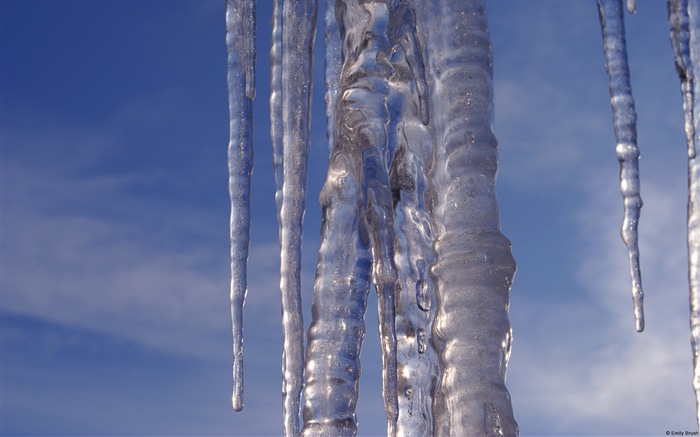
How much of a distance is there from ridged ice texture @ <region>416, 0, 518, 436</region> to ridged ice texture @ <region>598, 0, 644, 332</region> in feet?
2.24

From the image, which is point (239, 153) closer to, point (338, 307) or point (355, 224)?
point (355, 224)

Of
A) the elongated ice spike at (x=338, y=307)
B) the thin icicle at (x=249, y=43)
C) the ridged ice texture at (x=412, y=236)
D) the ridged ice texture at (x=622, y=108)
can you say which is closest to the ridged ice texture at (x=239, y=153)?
the thin icicle at (x=249, y=43)

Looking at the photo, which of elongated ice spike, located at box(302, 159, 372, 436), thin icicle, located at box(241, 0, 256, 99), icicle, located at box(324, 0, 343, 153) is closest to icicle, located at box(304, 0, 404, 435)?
elongated ice spike, located at box(302, 159, 372, 436)

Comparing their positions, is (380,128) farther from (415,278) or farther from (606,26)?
(606,26)

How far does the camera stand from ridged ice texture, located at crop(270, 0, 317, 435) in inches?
108

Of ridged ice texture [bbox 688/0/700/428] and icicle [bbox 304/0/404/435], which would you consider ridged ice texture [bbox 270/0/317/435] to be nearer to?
icicle [bbox 304/0/404/435]

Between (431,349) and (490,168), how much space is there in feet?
2.70

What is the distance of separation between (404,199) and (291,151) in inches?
21.7

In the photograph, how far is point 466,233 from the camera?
6.79 feet

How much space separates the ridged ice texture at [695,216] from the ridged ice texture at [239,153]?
166 centimetres

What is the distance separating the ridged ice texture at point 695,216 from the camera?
2.73 meters

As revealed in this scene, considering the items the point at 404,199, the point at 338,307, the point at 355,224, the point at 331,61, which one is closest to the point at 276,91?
the point at 331,61

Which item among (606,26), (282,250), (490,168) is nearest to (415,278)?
(282,250)

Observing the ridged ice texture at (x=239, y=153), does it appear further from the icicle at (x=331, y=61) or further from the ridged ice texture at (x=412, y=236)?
the ridged ice texture at (x=412, y=236)
